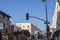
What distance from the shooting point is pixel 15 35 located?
419 ft

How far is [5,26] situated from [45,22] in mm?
73014

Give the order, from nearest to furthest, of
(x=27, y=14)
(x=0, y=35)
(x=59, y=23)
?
(x=27, y=14), (x=59, y=23), (x=0, y=35)

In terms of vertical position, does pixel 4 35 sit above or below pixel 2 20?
below

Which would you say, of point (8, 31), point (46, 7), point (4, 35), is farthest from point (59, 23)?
point (8, 31)

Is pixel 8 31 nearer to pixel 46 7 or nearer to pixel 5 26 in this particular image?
pixel 5 26

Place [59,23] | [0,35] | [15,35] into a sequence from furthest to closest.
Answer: [15,35] < [0,35] < [59,23]

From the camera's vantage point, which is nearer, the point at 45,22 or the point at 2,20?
the point at 45,22

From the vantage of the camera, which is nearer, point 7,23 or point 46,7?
point 46,7

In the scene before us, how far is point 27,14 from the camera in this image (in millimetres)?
37156

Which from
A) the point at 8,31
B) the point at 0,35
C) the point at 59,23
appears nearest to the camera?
the point at 59,23

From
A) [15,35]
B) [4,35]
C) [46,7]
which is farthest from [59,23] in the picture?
[15,35]

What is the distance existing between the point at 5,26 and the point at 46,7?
71.1m

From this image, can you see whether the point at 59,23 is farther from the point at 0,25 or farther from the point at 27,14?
the point at 0,25

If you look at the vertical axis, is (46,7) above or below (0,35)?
above
